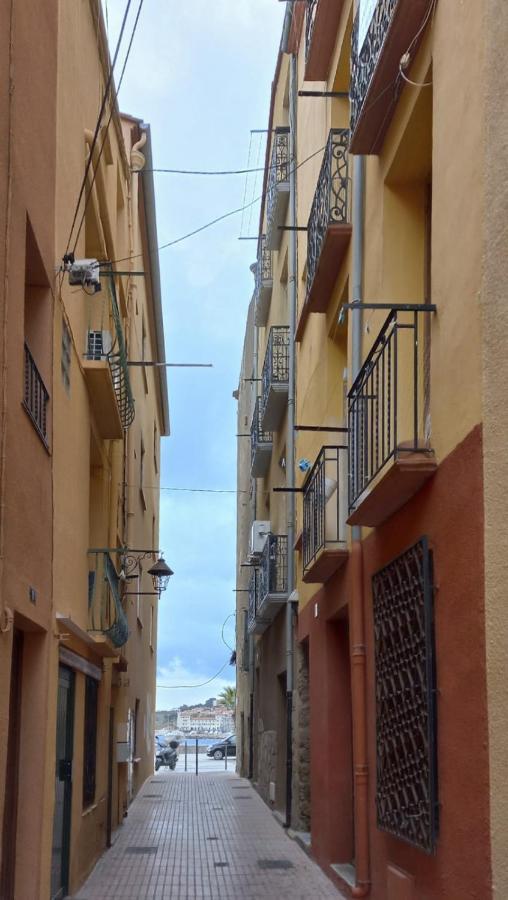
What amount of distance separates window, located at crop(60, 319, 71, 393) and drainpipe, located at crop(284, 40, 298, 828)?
5371mm

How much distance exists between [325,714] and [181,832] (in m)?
5.01

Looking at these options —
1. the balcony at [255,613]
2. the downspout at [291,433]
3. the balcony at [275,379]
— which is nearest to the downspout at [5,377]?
the downspout at [291,433]

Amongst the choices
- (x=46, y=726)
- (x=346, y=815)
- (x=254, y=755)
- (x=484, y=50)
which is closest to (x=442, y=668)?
(x=484, y=50)

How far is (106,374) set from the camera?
1161 cm

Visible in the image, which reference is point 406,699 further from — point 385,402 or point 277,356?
point 277,356

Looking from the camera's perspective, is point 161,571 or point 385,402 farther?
point 161,571

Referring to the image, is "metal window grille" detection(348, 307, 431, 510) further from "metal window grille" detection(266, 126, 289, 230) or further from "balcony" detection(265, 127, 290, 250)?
"metal window grille" detection(266, 126, 289, 230)

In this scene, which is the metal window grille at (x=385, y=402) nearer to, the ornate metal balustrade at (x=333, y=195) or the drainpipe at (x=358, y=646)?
the drainpipe at (x=358, y=646)

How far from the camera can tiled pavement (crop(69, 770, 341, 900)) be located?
431 inches

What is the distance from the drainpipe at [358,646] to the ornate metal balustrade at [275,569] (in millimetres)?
8023

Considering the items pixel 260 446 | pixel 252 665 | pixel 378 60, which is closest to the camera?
pixel 378 60

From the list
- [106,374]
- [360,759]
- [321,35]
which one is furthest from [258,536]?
[360,759]

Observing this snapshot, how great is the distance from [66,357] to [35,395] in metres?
1.77

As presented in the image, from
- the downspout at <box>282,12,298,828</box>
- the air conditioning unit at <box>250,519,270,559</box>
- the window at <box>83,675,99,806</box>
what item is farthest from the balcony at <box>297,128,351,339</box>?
the air conditioning unit at <box>250,519,270,559</box>
